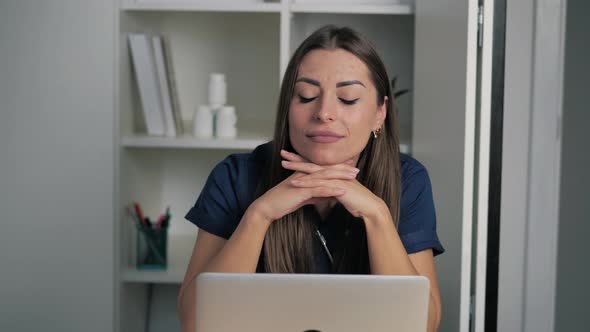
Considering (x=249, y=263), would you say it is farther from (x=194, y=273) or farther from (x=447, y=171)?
(x=447, y=171)

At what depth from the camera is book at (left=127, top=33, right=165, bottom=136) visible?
2.54 meters

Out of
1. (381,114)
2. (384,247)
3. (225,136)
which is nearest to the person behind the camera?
(384,247)

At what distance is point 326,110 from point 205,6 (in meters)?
0.98

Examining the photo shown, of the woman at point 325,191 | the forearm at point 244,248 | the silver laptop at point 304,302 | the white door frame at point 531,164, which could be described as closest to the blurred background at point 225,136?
the white door frame at point 531,164

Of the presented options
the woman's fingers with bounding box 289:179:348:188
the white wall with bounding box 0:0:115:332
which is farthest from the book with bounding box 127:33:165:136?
the woman's fingers with bounding box 289:179:348:188

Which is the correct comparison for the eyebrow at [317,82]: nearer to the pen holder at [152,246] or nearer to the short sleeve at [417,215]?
the short sleeve at [417,215]

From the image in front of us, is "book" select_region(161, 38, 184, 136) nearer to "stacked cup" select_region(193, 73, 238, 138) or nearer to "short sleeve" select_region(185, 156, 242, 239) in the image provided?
"stacked cup" select_region(193, 73, 238, 138)

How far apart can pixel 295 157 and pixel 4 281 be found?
124 cm

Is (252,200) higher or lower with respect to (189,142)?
lower

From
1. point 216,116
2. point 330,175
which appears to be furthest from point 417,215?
point 216,116

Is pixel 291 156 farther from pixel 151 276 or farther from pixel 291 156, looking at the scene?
pixel 151 276

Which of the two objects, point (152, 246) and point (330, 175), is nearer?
point (330, 175)

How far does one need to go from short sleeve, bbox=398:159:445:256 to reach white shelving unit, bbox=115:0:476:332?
0.09 meters

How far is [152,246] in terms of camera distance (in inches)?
102
